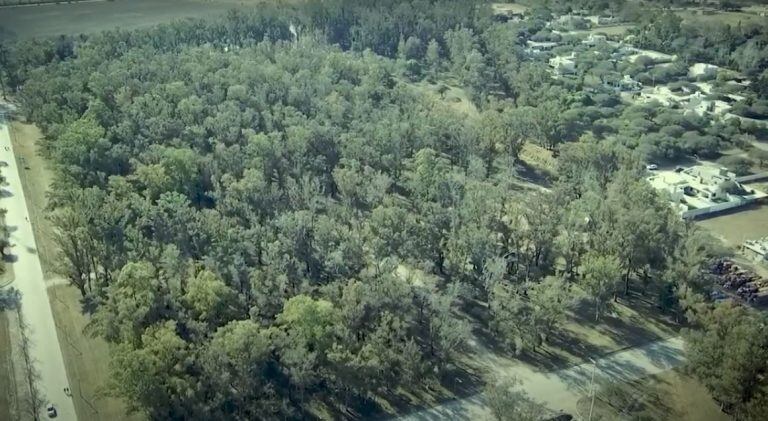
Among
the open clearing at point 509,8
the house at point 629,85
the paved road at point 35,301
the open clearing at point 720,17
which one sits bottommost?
the paved road at point 35,301

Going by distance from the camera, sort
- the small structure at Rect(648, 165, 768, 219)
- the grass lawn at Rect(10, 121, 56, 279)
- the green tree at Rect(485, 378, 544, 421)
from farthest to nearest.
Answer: the small structure at Rect(648, 165, 768, 219) → the grass lawn at Rect(10, 121, 56, 279) → the green tree at Rect(485, 378, 544, 421)

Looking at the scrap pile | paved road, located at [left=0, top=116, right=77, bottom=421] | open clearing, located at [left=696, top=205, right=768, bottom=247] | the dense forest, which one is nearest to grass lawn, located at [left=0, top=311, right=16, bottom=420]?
paved road, located at [left=0, top=116, right=77, bottom=421]

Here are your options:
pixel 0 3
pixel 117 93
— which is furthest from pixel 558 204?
pixel 0 3

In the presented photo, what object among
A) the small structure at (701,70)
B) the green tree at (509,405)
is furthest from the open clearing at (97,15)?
the green tree at (509,405)

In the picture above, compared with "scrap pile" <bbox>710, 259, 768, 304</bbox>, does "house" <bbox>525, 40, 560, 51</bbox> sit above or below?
above

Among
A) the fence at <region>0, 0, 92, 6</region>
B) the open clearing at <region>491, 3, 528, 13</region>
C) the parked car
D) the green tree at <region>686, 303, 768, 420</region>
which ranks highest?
the fence at <region>0, 0, 92, 6</region>

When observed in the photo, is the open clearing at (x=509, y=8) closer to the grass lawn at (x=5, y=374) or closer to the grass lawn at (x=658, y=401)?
the grass lawn at (x=658, y=401)

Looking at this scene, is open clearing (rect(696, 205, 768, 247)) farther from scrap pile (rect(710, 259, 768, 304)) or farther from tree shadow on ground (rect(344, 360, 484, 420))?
tree shadow on ground (rect(344, 360, 484, 420))
